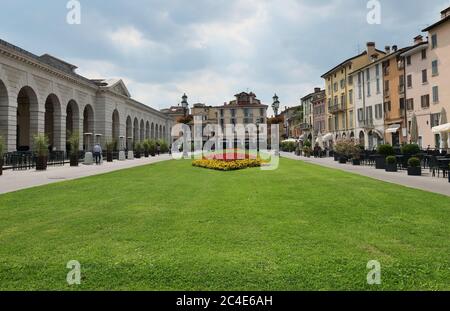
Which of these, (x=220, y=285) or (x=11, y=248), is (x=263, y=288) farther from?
(x=11, y=248)

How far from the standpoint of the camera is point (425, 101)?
37.7 metres

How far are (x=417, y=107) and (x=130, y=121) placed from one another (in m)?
42.3

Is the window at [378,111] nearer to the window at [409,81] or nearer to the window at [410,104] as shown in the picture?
the window at [410,104]

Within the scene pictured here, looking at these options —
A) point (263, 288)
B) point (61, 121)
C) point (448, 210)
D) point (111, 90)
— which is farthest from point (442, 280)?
point (111, 90)

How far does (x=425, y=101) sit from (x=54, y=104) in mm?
38272

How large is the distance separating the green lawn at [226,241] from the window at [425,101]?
31.5 meters

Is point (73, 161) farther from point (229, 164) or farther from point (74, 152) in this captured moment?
point (229, 164)

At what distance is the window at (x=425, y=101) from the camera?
37.2 meters

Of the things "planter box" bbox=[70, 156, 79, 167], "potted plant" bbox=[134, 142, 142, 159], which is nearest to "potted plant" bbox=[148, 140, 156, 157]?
"potted plant" bbox=[134, 142, 142, 159]

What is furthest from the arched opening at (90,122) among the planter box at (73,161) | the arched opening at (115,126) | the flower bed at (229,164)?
the flower bed at (229,164)

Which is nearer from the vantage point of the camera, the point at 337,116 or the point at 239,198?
the point at 239,198

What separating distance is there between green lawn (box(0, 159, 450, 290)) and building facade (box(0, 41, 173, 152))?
841 inches

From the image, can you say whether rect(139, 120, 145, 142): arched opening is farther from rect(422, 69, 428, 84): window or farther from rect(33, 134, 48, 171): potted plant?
rect(422, 69, 428, 84): window

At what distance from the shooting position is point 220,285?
4145mm
